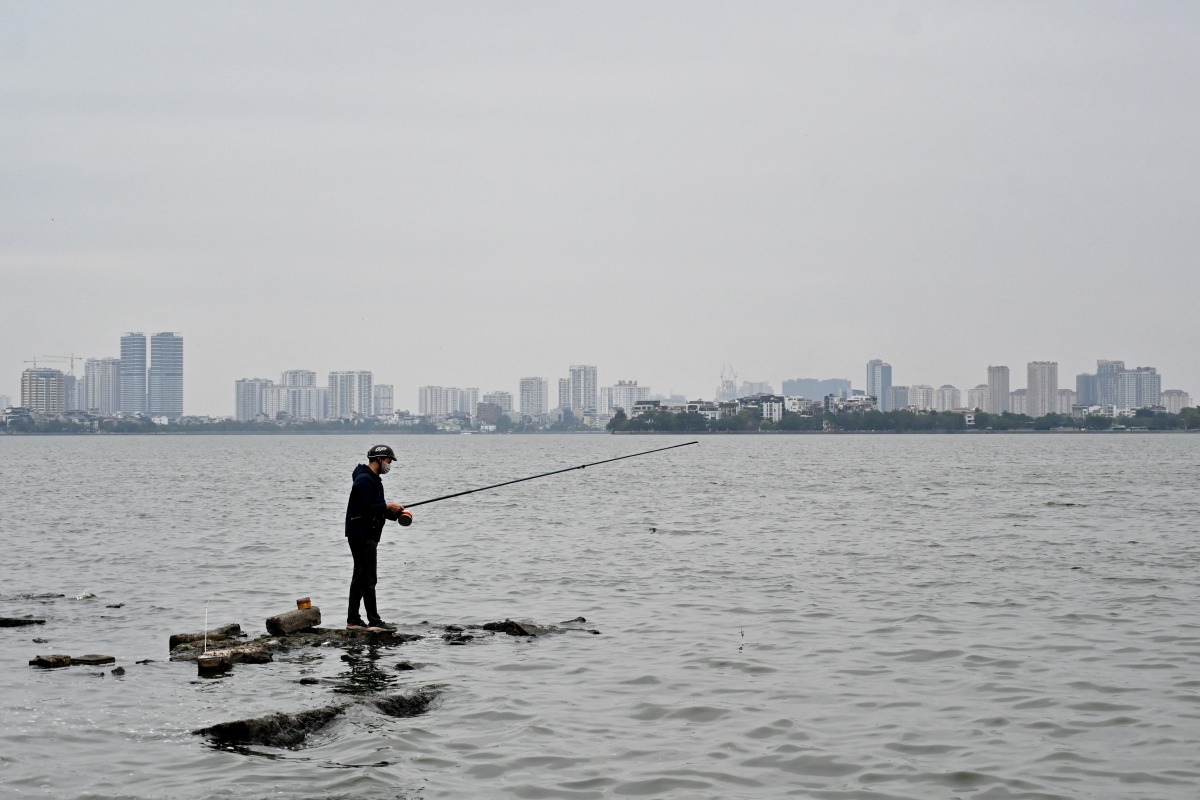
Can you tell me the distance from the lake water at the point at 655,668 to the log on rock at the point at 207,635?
0.27 meters

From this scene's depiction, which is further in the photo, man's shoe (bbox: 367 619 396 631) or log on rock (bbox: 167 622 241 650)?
man's shoe (bbox: 367 619 396 631)

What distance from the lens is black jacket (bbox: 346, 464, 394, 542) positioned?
43.4 feet

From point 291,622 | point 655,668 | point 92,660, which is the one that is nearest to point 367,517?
point 291,622

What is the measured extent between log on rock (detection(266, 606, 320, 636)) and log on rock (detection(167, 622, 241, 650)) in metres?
A: 0.39

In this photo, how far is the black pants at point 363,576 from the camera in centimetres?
1326

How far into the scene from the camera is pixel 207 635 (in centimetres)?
1302

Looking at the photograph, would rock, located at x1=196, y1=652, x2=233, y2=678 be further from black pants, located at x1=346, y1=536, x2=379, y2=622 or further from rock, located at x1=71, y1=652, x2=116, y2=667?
black pants, located at x1=346, y1=536, x2=379, y2=622

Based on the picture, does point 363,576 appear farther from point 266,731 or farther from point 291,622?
point 266,731

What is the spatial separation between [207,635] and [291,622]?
2.97ft

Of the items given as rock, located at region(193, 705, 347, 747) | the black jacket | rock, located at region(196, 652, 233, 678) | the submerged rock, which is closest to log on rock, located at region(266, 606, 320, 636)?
the black jacket

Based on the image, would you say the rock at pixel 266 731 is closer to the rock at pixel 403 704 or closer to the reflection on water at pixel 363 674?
the rock at pixel 403 704

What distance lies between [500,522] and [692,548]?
31.6 ft

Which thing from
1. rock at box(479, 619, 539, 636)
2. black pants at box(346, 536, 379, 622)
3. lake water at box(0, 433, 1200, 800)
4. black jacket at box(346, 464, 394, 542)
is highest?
black jacket at box(346, 464, 394, 542)

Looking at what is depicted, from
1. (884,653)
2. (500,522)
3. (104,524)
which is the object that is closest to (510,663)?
(884,653)
